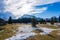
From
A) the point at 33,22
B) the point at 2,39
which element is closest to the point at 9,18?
the point at 33,22

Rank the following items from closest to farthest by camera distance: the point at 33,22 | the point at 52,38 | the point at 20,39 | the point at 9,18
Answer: the point at 20,39, the point at 52,38, the point at 33,22, the point at 9,18

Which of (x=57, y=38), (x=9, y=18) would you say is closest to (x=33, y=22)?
(x=57, y=38)

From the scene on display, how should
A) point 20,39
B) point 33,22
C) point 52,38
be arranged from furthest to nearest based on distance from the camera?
point 33,22 < point 52,38 < point 20,39

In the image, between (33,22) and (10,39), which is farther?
(33,22)

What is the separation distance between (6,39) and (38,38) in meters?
9.66

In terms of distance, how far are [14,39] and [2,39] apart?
13.1 ft

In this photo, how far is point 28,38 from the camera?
4659 centimetres

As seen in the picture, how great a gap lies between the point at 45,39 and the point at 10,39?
1048 centimetres

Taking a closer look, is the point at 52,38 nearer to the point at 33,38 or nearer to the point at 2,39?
the point at 33,38

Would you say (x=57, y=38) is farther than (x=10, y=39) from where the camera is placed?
Yes

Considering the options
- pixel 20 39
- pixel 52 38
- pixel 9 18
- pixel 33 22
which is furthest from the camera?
pixel 9 18

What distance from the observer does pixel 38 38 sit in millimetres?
47562

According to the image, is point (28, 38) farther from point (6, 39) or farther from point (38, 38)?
point (6, 39)

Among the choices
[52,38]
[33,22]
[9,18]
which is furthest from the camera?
[9,18]
